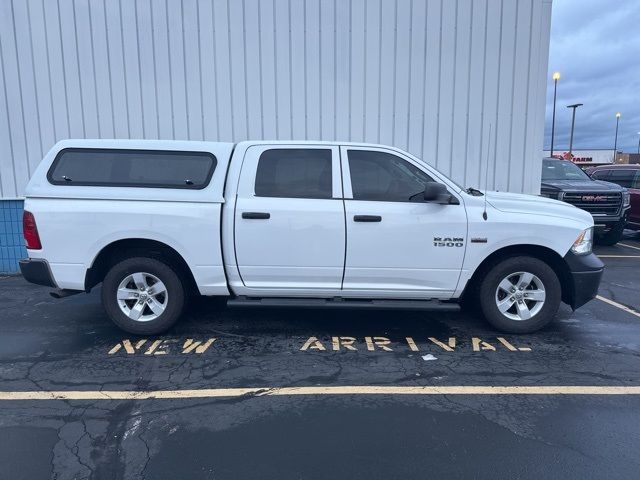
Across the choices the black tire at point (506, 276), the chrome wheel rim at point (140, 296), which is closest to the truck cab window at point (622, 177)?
the black tire at point (506, 276)

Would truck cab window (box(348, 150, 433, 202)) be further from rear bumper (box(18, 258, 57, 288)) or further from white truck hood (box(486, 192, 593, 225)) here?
rear bumper (box(18, 258, 57, 288))

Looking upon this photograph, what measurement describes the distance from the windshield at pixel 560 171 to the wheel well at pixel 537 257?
276 inches

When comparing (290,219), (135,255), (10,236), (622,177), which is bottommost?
(10,236)

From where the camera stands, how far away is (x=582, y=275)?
181 inches

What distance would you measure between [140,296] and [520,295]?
12.7 feet

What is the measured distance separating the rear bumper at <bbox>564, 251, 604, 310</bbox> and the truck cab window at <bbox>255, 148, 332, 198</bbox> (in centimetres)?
250

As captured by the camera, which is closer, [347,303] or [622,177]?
[347,303]

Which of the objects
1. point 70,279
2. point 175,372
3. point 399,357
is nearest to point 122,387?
point 175,372

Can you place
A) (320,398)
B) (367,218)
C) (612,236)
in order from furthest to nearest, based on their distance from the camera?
(612,236), (367,218), (320,398)

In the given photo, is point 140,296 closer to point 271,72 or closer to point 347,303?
point 347,303

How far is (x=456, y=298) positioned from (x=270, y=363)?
6.74ft

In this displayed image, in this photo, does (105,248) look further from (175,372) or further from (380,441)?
(380,441)

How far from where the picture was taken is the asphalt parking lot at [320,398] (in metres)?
2.77

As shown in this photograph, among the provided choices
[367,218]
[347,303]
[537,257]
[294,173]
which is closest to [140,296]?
[294,173]
